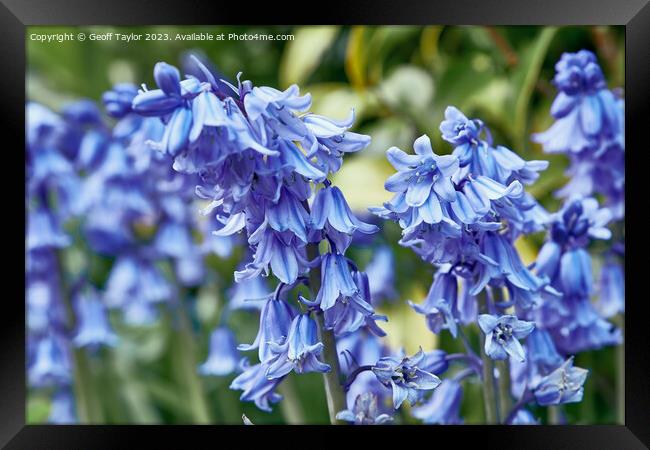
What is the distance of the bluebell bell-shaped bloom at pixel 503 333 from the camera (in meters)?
A: 1.54

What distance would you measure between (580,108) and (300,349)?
3.24 feet

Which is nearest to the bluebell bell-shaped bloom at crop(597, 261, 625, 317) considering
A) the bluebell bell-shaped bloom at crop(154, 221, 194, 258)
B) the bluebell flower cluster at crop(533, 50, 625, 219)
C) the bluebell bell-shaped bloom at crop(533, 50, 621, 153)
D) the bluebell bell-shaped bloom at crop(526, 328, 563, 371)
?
the bluebell flower cluster at crop(533, 50, 625, 219)

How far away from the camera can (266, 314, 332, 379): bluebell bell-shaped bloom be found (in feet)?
4.75

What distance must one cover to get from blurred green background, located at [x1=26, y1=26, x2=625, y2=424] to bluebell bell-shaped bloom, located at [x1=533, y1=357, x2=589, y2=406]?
88cm

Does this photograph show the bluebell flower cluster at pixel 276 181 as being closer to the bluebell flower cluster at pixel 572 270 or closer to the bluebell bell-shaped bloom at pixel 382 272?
the bluebell flower cluster at pixel 572 270

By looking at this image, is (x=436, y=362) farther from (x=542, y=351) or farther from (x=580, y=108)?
(x=580, y=108)

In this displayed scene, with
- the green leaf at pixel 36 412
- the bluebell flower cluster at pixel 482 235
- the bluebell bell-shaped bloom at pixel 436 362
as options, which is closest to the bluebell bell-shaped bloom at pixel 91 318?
the green leaf at pixel 36 412

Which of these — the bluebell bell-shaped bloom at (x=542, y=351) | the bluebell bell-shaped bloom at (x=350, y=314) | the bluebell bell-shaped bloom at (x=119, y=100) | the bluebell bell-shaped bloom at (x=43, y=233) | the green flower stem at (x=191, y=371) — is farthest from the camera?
the green flower stem at (x=191, y=371)

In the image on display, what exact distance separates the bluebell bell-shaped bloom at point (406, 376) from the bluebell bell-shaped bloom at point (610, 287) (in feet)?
3.13

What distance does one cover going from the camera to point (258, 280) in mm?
2740

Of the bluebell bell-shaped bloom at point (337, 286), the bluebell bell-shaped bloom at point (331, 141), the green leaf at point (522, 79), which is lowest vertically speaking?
the bluebell bell-shaped bloom at point (337, 286)

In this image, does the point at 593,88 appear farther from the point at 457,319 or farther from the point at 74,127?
the point at 74,127
